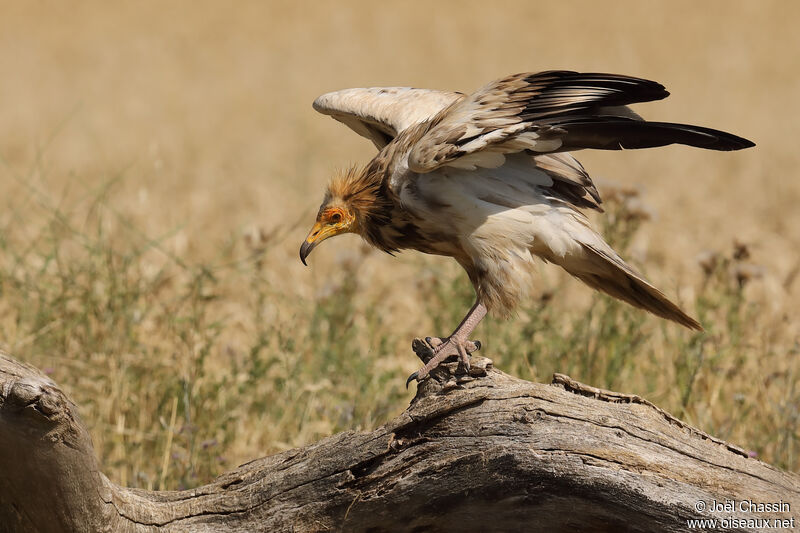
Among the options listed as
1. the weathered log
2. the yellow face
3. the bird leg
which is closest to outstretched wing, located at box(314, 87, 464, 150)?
the yellow face

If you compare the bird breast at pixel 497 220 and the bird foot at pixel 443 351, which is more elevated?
the bird breast at pixel 497 220

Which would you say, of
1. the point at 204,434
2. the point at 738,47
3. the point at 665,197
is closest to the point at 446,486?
the point at 204,434

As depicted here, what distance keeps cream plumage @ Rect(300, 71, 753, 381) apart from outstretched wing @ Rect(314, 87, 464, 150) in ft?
1.37

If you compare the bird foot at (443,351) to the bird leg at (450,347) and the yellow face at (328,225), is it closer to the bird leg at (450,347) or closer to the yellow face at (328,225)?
the bird leg at (450,347)

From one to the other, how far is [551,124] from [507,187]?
0.42 metres

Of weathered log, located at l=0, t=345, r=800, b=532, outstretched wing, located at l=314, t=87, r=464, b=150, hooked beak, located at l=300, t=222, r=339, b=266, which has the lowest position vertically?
weathered log, located at l=0, t=345, r=800, b=532

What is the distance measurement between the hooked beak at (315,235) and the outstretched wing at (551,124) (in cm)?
64

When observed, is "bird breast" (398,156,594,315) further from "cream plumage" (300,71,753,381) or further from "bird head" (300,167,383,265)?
"bird head" (300,167,383,265)

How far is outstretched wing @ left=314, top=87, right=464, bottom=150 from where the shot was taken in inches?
186

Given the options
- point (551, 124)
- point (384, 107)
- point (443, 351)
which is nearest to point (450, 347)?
point (443, 351)

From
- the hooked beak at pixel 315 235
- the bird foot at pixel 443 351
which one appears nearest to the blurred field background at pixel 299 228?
the hooked beak at pixel 315 235

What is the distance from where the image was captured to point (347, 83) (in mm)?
13453

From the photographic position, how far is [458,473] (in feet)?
9.85

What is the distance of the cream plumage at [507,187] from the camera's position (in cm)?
370
